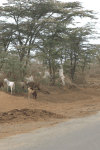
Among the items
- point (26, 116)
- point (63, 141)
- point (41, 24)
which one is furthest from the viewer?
point (41, 24)

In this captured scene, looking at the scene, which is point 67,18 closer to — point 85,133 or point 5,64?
point 5,64

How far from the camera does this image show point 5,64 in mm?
12672

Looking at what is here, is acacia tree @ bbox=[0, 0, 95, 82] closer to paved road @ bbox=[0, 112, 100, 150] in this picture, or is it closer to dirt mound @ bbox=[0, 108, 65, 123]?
dirt mound @ bbox=[0, 108, 65, 123]

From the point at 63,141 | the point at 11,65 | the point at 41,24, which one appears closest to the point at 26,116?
the point at 63,141

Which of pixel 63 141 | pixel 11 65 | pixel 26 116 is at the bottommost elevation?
pixel 26 116

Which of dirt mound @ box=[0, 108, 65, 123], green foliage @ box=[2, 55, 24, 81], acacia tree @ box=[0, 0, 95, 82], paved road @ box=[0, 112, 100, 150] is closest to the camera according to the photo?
paved road @ box=[0, 112, 100, 150]

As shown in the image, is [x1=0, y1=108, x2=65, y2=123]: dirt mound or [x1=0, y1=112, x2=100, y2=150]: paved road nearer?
[x1=0, y1=112, x2=100, y2=150]: paved road

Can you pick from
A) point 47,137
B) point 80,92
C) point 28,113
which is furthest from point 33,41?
point 47,137

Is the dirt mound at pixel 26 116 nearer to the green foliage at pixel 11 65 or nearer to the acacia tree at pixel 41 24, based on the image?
the green foliage at pixel 11 65

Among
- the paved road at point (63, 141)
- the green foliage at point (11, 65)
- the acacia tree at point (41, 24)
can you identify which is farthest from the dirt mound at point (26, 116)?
the acacia tree at point (41, 24)

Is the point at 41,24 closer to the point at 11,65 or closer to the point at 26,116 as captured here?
the point at 11,65

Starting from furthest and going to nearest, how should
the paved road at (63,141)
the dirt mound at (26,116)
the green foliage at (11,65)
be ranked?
the green foliage at (11,65) → the dirt mound at (26,116) → the paved road at (63,141)

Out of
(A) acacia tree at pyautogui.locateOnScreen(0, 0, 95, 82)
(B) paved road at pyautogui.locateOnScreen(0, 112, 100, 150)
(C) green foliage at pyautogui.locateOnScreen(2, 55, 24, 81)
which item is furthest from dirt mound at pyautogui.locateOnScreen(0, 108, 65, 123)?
(A) acacia tree at pyautogui.locateOnScreen(0, 0, 95, 82)

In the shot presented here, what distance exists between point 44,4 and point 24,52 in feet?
13.0
